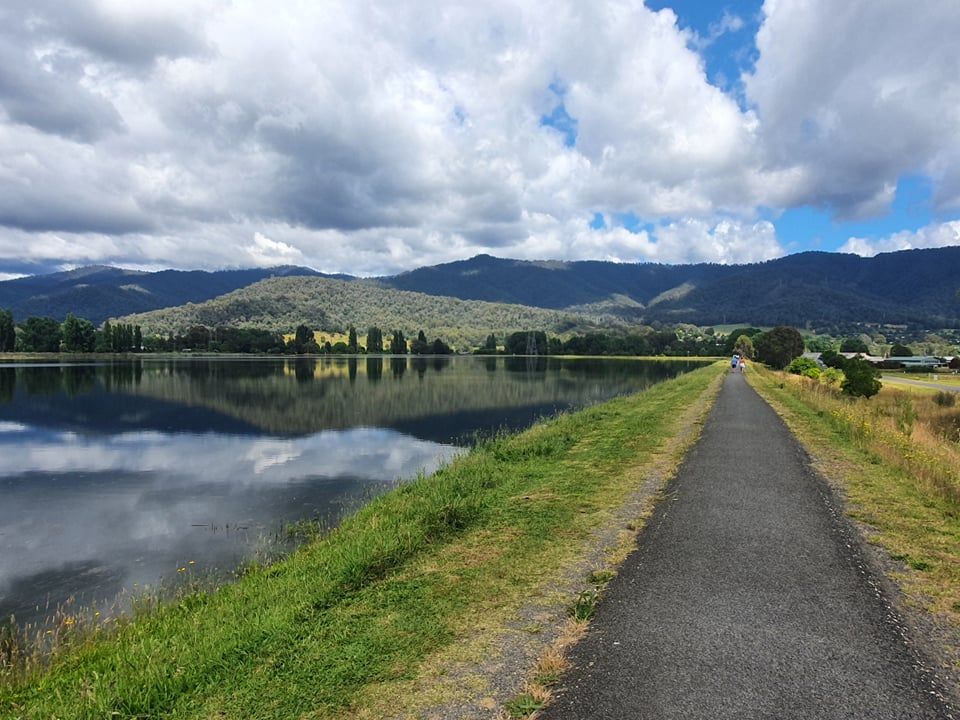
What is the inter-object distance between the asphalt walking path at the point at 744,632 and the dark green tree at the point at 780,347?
109694mm

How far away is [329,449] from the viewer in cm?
3025

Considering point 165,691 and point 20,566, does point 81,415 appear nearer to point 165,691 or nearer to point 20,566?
point 20,566

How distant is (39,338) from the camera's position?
163750 millimetres

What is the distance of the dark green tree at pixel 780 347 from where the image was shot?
108 metres

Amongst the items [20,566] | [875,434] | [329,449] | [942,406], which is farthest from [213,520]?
[942,406]

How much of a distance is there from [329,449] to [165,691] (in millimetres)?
24847

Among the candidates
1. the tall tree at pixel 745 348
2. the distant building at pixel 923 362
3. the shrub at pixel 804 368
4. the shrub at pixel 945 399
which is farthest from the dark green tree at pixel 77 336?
the distant building at pixel 923 362

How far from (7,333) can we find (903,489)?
20666cm

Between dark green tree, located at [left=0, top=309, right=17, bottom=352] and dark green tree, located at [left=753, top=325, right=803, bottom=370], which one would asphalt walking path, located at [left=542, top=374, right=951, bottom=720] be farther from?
dark green tree, located at [left=0, top=309, right=17, bottom=352]

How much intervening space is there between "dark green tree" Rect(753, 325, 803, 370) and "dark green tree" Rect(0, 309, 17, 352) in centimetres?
19519

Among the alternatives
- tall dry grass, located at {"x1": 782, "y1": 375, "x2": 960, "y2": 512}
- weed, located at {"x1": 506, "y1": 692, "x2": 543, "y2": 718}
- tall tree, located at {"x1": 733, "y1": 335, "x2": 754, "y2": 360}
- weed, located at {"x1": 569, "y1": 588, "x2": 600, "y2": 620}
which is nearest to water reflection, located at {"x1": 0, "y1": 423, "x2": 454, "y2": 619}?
weed, located at {"x1": 569, "y1": 588, "x2": 600, "y2": 620}

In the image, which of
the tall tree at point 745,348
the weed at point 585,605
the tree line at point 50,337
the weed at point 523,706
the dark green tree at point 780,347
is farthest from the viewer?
the tree line at point 50,337

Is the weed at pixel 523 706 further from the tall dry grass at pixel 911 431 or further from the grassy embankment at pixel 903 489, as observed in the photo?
the tall dry grass at pixel 911 431

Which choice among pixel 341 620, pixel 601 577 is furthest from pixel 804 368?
pixel 341 620
